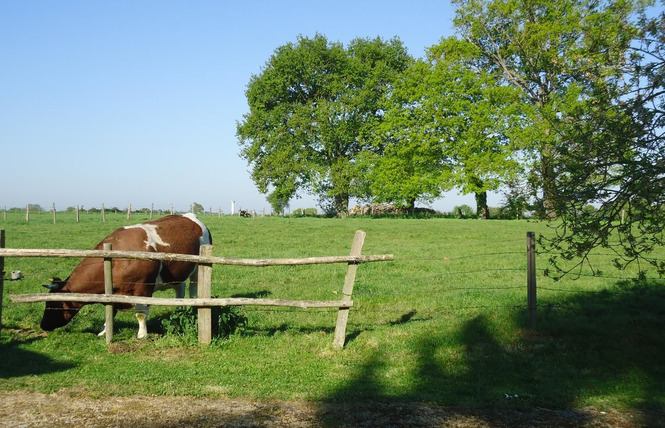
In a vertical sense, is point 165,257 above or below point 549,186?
below

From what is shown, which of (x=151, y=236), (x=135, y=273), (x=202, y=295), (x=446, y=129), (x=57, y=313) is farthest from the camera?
(x=446, y=129)

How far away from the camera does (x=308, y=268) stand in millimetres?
18625

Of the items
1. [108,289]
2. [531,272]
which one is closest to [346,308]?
[531,272]

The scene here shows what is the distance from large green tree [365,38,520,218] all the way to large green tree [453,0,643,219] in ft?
5.55

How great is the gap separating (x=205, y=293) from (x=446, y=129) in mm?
38822

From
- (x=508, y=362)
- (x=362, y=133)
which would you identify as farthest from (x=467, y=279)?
(x=362, y=133)

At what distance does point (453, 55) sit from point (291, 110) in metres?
16.6

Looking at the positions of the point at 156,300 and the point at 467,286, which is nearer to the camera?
the point at 156,300

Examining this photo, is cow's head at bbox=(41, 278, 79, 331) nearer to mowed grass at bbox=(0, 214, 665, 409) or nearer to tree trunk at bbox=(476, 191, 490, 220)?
mowed grass at bbox=(0, 214, 665, 409)

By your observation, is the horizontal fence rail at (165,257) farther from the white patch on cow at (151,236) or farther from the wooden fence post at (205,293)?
the white patch on cow at (151,236)

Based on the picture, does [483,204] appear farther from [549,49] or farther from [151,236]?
[151,236]

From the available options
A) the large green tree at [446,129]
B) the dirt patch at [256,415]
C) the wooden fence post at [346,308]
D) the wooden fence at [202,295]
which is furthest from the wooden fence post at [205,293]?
the large green tree at [446,129]

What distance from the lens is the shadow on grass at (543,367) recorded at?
279 inches

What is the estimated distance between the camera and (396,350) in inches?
364
